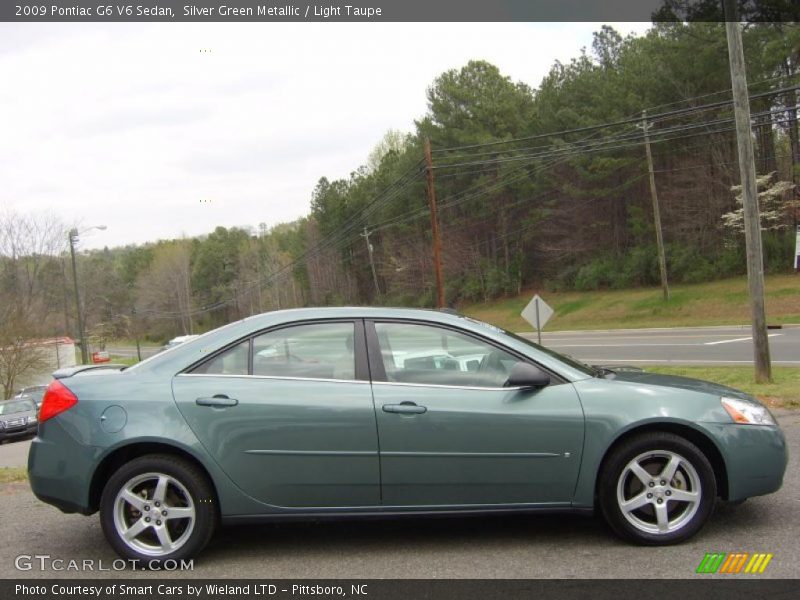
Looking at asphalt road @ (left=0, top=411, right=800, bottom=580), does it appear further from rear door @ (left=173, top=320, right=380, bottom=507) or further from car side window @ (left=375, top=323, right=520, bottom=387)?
car side window @ (left=375, top=323, right=520, bottom=387)

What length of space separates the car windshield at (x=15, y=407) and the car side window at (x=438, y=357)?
23.6m

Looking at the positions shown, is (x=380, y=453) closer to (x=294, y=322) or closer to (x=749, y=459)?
(x=294, y=322)

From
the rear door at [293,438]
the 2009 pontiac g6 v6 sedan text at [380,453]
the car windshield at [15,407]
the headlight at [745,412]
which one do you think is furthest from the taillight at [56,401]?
the car windshield at [15,407]

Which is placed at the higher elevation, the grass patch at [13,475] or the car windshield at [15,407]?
the grass patch at [13,475]

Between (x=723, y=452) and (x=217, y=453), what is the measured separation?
290 cm

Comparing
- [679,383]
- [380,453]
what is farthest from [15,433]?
[679,383]

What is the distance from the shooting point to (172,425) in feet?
13.5

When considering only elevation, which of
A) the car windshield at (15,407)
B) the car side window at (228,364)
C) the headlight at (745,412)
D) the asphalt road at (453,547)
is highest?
the car side window at (228,364)

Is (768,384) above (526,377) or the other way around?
the other way around

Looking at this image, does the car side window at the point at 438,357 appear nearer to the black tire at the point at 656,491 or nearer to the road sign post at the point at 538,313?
the black tire at the point at 656,491

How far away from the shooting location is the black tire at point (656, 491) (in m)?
4.11

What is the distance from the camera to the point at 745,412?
4277mm

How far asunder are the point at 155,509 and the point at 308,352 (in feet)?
4.06

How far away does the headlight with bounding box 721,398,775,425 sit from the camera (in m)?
4.24
